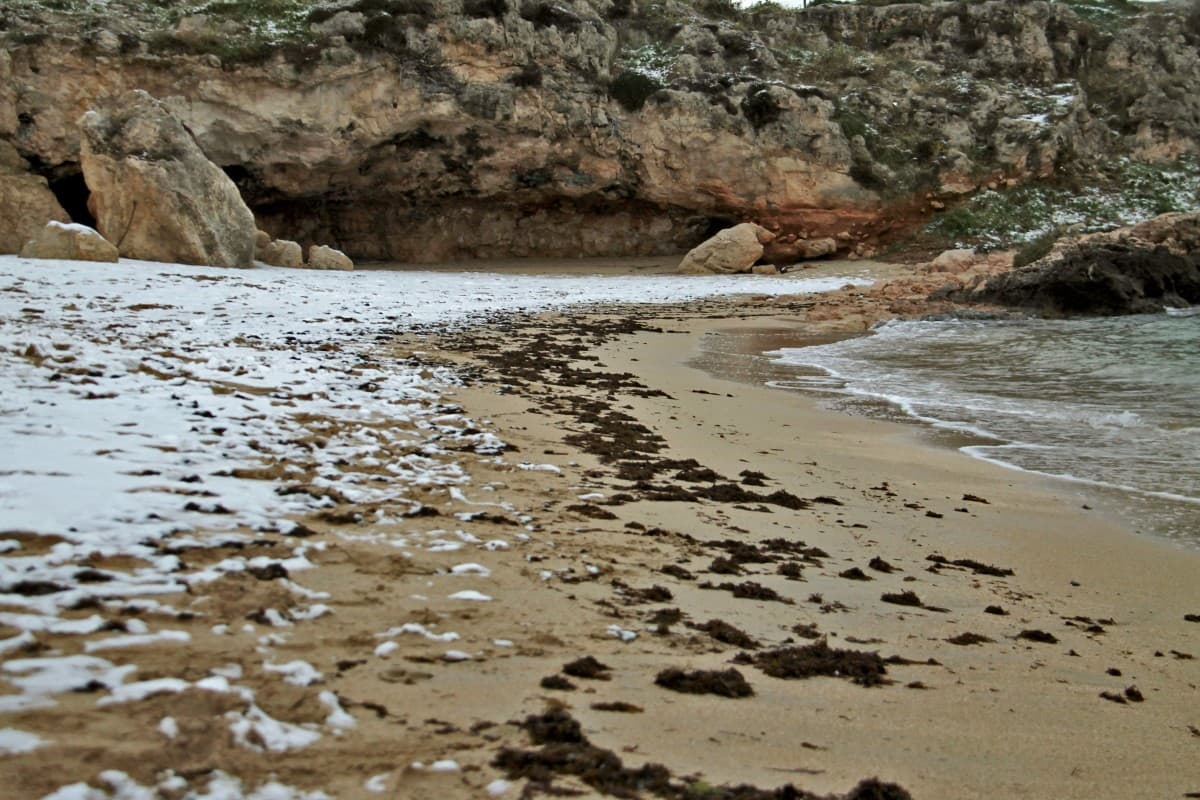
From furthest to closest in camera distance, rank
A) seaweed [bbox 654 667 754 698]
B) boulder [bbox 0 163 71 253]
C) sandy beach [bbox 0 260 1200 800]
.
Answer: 1. boulder [bbox 0 163 71 253]
2. seaweed [bbox 654 667 754 698]
3. sandy beach [bbox 0 260 1200 800]

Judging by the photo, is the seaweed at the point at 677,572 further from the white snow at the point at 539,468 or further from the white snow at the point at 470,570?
the white snow at the point at 539,468

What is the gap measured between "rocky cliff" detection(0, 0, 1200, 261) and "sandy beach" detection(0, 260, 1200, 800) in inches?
808

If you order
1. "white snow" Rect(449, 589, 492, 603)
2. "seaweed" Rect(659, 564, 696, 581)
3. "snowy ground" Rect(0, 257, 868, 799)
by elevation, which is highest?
"snowy ground" Rect(0, 257, 868, 799)

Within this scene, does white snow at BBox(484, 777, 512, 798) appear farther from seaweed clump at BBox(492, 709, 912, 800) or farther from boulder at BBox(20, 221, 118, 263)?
boulder at BBox(20, 221, 118, 263)

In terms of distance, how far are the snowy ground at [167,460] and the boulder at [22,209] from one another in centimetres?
775

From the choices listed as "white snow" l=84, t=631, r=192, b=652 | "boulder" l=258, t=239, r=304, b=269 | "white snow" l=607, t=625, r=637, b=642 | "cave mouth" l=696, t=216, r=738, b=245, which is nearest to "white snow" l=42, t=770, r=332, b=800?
"white snow" l=84, t=631, r=192, b=652

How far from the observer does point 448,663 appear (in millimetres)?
2385

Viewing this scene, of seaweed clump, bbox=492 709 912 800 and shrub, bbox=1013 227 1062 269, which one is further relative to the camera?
shrub, bbox=1013 227 1062 269

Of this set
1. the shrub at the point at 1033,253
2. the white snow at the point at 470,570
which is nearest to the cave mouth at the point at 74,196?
the shrub at the point at 1033,253

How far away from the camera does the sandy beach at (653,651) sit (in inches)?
76.0

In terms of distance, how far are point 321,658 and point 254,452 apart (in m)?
2.03

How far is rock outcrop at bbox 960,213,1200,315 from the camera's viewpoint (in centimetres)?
1496

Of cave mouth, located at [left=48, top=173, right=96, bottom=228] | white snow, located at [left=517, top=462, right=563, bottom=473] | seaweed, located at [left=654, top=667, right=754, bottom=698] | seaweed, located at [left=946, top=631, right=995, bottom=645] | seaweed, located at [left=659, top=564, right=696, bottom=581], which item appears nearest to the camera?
seaweed, located at [left=654, top=667, right=754, bottom=698]

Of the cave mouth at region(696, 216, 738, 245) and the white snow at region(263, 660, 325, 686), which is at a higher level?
the cave mouth at region(696, 216, 738, 245)
